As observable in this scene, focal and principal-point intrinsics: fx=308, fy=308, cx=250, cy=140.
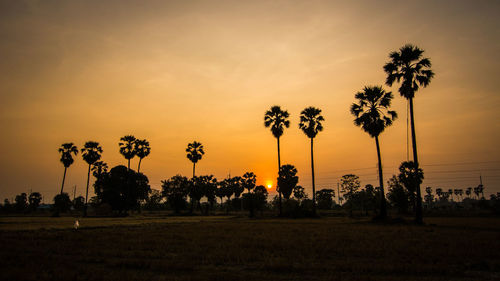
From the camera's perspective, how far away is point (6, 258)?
11664 mm

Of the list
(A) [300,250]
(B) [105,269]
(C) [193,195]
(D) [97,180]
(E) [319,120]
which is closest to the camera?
(B) [105,269]

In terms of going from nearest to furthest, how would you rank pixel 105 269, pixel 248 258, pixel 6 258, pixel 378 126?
pixel 105 269 → pixel 6 258 → pixel 248 258 → pixel 378 126

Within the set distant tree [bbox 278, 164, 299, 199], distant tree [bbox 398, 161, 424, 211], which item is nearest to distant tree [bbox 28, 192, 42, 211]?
distant tree [bbox 278, 164, 299, 199]

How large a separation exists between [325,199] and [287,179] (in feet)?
169

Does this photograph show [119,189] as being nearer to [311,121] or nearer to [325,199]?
[311,121]

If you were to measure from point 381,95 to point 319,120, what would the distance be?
20353 mm

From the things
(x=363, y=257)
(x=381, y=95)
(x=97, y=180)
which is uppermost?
(x=381, y=95)

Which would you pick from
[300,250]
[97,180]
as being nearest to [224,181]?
[97,180]

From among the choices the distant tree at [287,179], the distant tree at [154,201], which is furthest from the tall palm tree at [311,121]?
the distant tree at [154,201]

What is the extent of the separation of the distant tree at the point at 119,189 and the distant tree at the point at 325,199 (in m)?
83.4

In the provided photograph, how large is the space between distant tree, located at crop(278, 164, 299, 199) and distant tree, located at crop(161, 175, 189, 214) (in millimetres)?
34225

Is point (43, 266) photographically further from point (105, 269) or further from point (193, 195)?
point (193, 195)

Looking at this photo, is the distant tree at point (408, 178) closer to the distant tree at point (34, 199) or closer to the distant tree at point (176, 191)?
the distant tree at point (176, 191)

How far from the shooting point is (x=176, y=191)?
341ft
